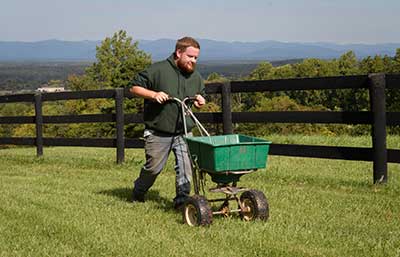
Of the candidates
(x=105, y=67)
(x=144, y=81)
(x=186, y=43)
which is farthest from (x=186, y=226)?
(x=105, y=67)

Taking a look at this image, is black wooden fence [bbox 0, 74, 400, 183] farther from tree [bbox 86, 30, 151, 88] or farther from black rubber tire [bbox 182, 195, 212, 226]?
tree [bbox 86, 30, 151, 88]

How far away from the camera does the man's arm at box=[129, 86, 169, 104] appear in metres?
6.18

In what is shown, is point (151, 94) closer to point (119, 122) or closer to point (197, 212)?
point (197, 212)

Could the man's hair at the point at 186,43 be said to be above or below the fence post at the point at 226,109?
above

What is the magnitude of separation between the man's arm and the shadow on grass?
1345 millimetres

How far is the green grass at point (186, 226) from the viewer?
512 cm

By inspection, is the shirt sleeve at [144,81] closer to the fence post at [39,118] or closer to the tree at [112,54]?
the fence post at [39,118]

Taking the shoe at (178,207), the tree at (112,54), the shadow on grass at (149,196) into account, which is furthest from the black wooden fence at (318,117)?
the tree at (112,54)

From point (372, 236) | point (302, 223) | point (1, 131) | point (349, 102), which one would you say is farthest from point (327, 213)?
point (1, 131)

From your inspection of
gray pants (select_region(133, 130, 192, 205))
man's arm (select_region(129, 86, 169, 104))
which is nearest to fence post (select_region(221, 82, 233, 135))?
gray pants (select_region(133, 130, 192, 205))

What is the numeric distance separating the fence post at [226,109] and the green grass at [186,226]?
2.99ft

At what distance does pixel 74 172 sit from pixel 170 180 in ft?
7.26

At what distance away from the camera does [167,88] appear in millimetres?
6504

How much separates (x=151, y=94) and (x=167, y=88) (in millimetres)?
254
